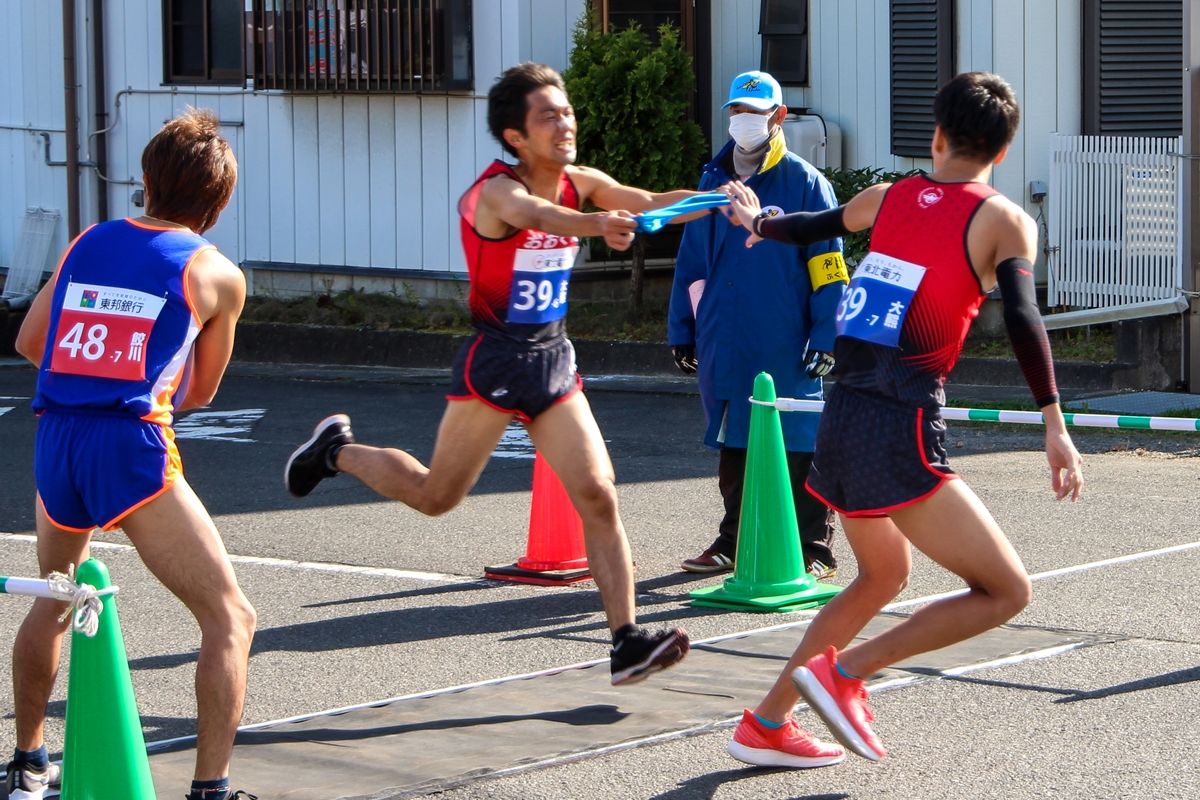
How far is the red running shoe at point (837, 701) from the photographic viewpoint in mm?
4891

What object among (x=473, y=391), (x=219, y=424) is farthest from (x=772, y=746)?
(x=219, y=424)

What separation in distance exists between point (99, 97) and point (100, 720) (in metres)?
16.8

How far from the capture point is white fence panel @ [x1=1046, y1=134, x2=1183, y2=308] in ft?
44.7

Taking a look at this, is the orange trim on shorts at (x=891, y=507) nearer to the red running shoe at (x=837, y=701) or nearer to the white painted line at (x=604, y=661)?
the red running shoe at (x=837, y=701)

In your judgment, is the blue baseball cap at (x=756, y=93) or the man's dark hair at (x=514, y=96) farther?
the blue baseball cap at (x=756, y=93)

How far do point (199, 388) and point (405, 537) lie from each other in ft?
14.5

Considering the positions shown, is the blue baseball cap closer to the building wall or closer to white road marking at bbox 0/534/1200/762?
white road marking at bbox 0/534/1200/762

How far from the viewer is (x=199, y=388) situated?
473 centimetres

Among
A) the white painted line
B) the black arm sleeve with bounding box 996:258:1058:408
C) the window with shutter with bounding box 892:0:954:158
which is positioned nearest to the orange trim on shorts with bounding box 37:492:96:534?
the white painted line

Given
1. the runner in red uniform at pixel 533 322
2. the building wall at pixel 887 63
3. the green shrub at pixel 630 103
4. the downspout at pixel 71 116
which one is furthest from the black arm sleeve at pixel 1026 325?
the downspout at pixel 71 116

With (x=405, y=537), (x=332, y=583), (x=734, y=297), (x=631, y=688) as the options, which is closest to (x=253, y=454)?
(x=405, y=537)

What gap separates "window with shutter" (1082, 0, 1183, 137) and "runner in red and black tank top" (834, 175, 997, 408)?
1101cm

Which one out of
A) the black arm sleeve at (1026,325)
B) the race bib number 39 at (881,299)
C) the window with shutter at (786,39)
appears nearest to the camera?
the black arm sleeve at (1026,325)

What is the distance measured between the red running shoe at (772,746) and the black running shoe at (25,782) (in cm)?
183
